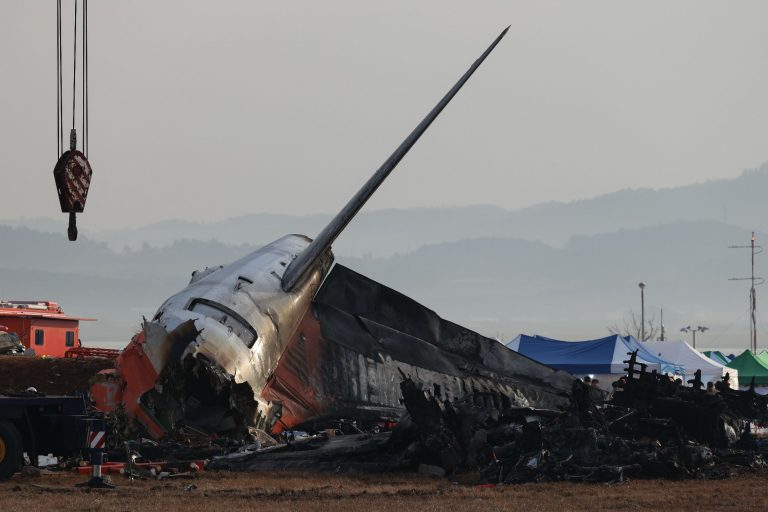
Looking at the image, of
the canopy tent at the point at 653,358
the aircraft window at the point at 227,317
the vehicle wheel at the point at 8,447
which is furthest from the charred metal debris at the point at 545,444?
the canopy tent at the point at 653,358

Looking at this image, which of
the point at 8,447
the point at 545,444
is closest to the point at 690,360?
the point at 545,444

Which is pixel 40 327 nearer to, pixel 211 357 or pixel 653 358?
pixel 653 358

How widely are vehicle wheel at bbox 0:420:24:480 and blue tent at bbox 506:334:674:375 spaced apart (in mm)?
30969

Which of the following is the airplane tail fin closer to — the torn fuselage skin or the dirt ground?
the torn fuselage skin

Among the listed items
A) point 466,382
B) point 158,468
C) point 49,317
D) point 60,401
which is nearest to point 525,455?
point 158,468

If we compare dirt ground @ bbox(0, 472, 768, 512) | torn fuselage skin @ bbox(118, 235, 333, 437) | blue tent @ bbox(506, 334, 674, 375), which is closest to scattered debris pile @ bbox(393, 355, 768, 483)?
dirt ground @ bbox(0, 472, 768, 512)

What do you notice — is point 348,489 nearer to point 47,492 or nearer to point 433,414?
point 433,414

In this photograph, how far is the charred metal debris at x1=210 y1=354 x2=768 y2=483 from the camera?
22047 millimetres

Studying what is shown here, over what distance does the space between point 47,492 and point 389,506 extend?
238 inches

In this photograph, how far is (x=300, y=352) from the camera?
104ft

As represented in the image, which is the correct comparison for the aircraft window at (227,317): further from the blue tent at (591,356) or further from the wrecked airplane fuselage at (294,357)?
the blue tent at (591,356)

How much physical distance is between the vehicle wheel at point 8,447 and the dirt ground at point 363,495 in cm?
32

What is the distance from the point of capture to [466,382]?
34.0m

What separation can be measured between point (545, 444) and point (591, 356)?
27407mm
